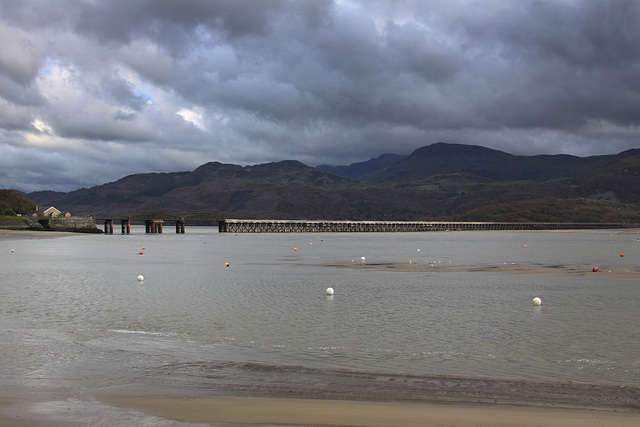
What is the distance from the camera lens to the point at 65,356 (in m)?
15.4

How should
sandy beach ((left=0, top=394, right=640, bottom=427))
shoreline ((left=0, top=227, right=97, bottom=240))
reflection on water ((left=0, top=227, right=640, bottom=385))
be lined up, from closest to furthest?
sandy beach ((left=0, top=394, right=640, bottom=427)) → reflection on water ((left=0, top=227, right=640, bottom=385)) → shoreline ((left=0, top=227, right=97, bottom=240))

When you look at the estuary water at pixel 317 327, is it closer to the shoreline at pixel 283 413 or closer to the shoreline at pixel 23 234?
the shoreline at pixel 283 413

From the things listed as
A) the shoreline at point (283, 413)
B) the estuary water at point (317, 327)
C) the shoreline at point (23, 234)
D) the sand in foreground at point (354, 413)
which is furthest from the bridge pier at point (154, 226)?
the sand in foreground at point (354, 413)

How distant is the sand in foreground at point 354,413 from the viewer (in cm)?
990

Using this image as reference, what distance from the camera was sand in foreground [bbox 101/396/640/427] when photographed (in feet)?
32.5

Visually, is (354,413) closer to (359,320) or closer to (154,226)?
(359,320)

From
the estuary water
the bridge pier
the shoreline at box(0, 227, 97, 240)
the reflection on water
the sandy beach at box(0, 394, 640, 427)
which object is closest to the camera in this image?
the sandy beach at box(0, 394, 640, 427)

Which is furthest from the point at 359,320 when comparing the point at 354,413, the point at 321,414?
the point at 321,414

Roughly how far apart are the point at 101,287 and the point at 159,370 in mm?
21154

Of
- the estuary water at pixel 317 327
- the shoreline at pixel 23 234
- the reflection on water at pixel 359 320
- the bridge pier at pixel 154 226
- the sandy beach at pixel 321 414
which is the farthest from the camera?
the bridge pier at pixel 154 226

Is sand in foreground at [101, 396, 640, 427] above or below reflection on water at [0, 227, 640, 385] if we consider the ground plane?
above

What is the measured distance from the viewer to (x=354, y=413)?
10.4 metres

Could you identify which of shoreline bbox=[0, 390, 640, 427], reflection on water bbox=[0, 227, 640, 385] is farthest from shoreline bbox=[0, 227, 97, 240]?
shoreline bbox=[0, 390, 640, 427]

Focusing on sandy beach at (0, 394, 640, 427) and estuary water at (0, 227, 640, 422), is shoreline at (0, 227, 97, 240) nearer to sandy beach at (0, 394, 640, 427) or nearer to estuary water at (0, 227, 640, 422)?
estuary water at (0, 227, 640, 422)
